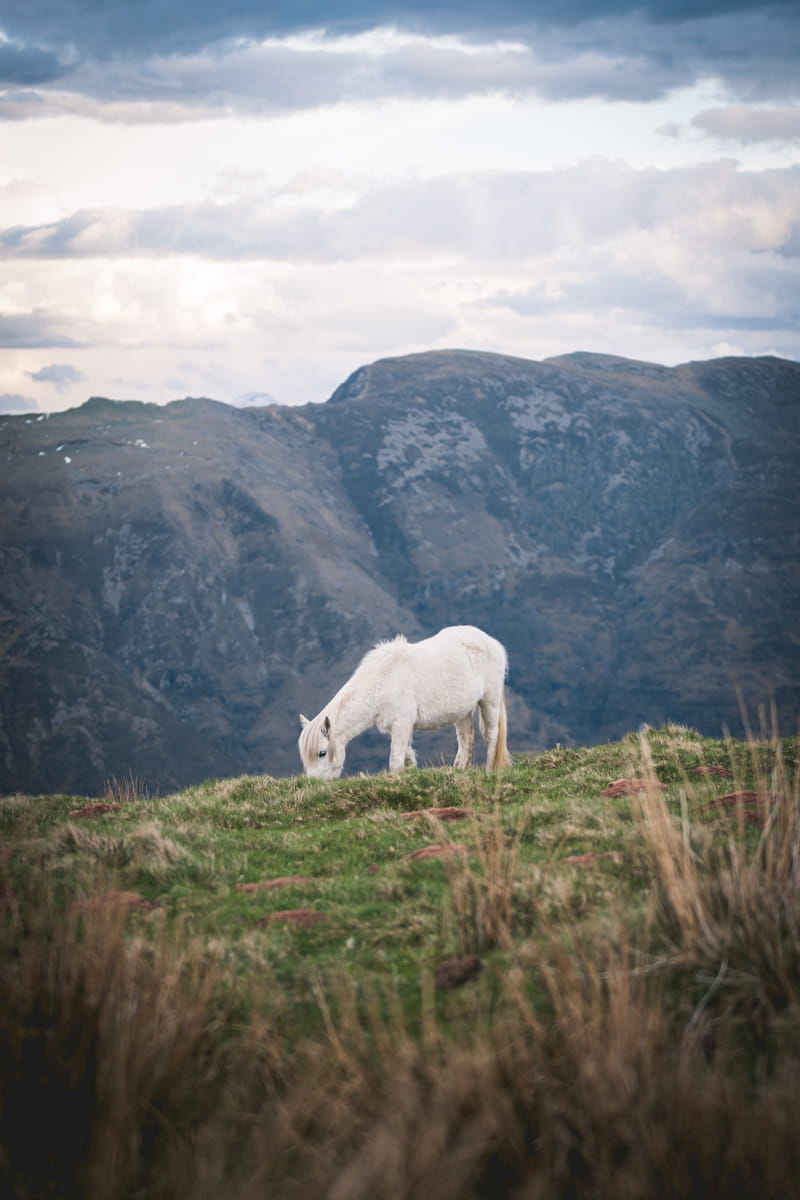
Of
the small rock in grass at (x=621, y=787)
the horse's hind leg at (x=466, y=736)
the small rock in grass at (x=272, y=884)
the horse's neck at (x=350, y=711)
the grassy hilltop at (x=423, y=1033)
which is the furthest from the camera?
the horse's hind leg at (x=466, y=736)

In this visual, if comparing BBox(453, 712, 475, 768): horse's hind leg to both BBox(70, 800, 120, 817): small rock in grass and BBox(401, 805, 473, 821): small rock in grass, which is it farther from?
BBox(70, 800, 120, 817): small rock in grass

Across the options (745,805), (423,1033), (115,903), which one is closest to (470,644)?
(745,805)

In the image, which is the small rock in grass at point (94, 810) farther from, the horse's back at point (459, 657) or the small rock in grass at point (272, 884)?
the horse's back at point (459, 657)

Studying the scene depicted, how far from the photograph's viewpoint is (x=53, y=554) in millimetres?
197250

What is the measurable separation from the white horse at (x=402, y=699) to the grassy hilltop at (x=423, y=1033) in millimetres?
7448

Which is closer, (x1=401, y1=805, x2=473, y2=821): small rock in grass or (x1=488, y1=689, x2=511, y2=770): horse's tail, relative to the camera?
(x1=401, y1=805, x2=473, y2=821): small rock in grass

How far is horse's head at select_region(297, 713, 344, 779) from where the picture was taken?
587 inches

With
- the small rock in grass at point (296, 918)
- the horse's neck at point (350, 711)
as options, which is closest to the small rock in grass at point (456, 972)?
the small rock in grass at point (296, 918)

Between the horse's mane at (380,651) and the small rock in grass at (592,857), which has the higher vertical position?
the horse's mane at (380,651)

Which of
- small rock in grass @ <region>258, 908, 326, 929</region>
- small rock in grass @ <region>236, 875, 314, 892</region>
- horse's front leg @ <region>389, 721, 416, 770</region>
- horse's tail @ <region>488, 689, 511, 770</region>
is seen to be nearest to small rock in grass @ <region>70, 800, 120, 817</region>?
small rock in grass @ <region>236, 875, 314, 892</region>

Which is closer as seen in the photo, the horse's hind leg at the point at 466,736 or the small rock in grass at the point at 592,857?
the small rock in grass at the point at 592,857

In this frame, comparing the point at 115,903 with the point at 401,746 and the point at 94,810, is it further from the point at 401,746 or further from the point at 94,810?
the point at 401,746

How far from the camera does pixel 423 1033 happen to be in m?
4.91

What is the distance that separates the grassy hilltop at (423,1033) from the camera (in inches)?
150
